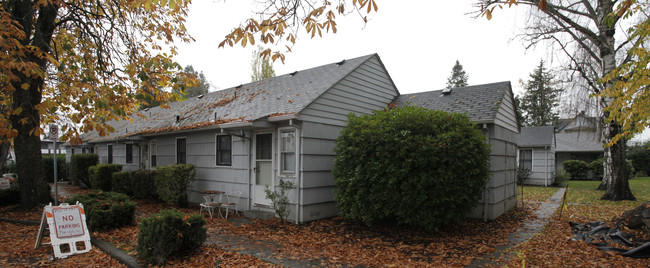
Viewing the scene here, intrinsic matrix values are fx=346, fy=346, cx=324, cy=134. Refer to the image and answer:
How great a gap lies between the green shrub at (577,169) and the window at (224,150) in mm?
24904

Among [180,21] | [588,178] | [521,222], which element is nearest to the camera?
[521,222]

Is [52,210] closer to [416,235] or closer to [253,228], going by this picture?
[253,228]

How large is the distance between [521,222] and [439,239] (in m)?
3.33

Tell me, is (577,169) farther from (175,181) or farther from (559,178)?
(175,181)

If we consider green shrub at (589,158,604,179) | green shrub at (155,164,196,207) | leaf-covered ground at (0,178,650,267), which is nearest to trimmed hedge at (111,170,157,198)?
green shrub at (155,164,196,207)

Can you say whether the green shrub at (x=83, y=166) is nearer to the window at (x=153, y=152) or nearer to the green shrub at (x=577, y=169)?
the window at (x=153, y=152)

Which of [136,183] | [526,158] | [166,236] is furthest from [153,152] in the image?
[526,158]

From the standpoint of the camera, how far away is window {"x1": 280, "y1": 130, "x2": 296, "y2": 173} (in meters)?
8.49

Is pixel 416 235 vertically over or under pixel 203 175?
under

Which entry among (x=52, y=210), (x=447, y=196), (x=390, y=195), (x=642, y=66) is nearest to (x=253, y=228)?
(x=390, y=195)

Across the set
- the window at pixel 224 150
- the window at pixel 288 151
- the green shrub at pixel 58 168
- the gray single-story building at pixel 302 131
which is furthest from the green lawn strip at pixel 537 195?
the green shrub at pixel 58 168

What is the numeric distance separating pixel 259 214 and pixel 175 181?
3.06 meters

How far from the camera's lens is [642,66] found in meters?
6.99

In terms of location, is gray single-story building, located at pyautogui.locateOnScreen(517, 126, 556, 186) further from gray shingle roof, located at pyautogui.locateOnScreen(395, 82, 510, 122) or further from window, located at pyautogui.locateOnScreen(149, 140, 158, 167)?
window, located at pyautogui.locateOnScreen(149, 140, 158, 167)
